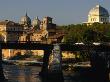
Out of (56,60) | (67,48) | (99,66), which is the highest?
(67,48)

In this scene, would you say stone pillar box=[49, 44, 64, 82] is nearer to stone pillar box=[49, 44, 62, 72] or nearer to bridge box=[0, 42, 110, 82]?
stone pillar box=[49, 44, 62, 72]

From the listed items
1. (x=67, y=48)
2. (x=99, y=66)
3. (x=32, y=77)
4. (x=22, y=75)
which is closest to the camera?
(x=32, y=77)

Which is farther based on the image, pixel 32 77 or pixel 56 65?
pixel 32 77

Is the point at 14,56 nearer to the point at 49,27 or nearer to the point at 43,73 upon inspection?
the point at 49,27

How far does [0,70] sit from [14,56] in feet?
320

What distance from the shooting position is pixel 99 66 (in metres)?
92.9

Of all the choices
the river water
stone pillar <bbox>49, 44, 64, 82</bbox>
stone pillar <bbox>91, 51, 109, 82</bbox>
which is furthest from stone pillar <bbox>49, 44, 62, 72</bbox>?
stone pillar <bbox>91, 51, 109, 82</bbox>

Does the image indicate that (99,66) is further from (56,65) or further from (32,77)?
(56,65)

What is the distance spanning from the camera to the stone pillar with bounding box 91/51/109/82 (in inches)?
3307

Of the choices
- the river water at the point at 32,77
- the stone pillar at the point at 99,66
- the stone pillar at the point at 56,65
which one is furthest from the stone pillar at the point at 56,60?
the stone pillar at the point at 99,66

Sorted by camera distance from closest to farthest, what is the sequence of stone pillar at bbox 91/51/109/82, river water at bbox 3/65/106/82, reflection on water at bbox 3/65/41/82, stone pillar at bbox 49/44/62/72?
reflection on water at bbox 3/65/41/82 → river water at bbox 3/65/106/82 → stone pillar at bbox 49/44/62/72 → stone pillar at bbox 91/51/109/82

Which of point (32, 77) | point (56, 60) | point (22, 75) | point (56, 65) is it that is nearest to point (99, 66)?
point (22, 75)

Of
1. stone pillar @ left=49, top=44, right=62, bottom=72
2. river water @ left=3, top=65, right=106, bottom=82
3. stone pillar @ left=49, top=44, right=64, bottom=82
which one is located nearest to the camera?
stone pillar @ left=49, top=44, right=64, bottom=82

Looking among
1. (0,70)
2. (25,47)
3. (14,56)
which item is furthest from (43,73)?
(14,56)
